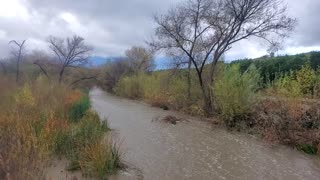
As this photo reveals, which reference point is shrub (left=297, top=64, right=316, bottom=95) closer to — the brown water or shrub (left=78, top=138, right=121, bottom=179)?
the brown water

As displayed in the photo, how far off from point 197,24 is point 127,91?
2656 centimetres

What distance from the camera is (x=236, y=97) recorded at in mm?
18547

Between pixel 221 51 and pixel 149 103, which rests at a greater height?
pixel 221 51

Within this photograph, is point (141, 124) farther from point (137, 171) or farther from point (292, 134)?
point (137, 171)

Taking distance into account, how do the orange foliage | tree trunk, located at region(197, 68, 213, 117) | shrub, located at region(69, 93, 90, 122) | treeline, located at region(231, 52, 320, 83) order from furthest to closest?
treeline, located at region(231, 52, 320, 83), tree trunk, located at region(197, 68, 213, 117), shrub, located at region(69, 93, 90, 122), the orange foliage

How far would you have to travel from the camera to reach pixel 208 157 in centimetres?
1254

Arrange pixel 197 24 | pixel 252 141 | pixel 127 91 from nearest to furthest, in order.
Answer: pixel 252 141, pixel 197 24, pixel 127 91

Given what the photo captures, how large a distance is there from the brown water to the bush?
1.35 meters

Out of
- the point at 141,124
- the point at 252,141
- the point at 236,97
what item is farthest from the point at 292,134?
the point at 141,124

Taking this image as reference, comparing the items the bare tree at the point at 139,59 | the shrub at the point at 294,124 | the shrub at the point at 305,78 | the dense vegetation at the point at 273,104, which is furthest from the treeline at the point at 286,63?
the bare tree at the point at 139,59

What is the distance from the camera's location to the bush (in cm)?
1839

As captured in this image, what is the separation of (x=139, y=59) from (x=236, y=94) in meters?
51.5

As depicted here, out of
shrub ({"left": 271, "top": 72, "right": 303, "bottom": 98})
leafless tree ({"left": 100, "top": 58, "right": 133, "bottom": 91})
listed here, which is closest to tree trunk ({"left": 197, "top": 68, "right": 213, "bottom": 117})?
shrub ({"left": 271, "top": 72, "right": 303, "bottom": 98})

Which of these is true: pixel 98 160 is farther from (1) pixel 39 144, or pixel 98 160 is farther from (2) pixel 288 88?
(2) pixel 288 88
